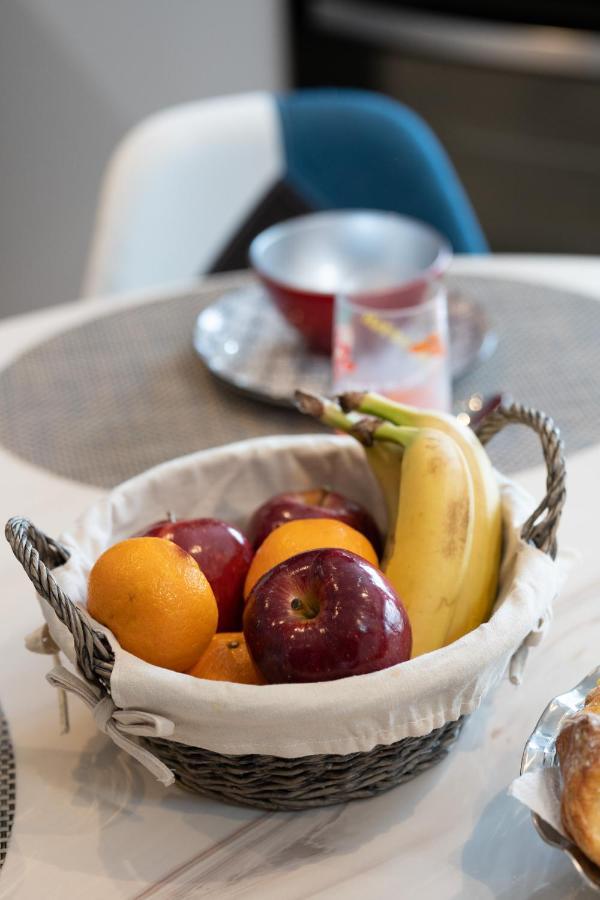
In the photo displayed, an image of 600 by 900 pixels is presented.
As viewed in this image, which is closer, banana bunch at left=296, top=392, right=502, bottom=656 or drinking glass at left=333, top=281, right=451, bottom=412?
banana bunch at left=296, top=392, right=502, bottom=656

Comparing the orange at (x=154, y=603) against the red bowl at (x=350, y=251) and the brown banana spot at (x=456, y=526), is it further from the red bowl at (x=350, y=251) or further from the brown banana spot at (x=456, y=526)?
the red bowl at (x=350, y=251)

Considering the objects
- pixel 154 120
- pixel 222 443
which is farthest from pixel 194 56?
pixel 222 443

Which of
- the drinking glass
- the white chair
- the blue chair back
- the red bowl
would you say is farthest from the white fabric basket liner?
the blue chair back

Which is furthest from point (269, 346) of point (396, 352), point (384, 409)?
point (384, 409)

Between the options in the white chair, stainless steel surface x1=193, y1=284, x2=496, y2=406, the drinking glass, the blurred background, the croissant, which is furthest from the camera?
the blurred background

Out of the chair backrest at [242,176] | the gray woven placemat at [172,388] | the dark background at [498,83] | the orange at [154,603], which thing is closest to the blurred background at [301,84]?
the dark background at [498,83]

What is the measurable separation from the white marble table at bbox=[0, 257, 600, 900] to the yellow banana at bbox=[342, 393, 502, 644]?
3.0 inches

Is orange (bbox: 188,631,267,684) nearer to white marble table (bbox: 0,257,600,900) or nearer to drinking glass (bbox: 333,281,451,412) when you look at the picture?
white marble table (bbox: 0,257,600,900)

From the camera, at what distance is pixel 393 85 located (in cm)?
281

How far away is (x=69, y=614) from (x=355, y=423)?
0.23 m

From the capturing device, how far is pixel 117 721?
→ 56cm

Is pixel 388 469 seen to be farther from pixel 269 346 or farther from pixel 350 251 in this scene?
pixel 350 251

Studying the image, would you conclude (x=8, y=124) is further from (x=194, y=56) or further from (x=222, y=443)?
(x=222, y=443)

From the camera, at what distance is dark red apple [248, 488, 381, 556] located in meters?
0.69
